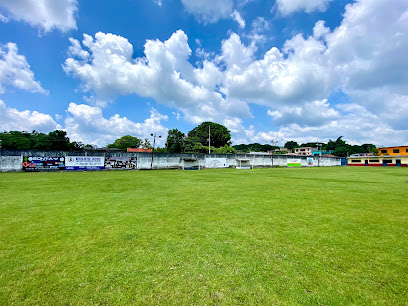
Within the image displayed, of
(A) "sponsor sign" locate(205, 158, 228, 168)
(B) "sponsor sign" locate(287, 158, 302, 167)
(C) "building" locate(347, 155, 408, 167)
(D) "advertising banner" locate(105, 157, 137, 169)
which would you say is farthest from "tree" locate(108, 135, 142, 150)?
(C) "building" locate(347, 155, 408, 167)

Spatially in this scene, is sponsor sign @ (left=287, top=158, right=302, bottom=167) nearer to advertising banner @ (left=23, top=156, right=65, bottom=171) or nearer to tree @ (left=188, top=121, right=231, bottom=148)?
tree @ (left=188, top=121, right=231, bottom=148)

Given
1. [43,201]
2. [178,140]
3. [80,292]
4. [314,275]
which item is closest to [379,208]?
[314,275]

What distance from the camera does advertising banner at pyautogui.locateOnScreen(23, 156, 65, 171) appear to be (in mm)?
22078

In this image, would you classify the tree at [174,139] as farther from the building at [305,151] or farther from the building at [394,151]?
the building at [305,151]

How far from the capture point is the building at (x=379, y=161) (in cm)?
4779

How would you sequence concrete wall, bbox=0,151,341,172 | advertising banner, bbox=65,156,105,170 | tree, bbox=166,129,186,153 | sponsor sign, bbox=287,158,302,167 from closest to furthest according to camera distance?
1. concrete wall, bbox=0,151,341,172
2. advertising banner, bbox=65,156,105,170
3. sponsor sign, bbox=287,158,302,167
4. tree, bbox=166,129,186,153

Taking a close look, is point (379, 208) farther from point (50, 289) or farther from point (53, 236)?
point (53, 236)

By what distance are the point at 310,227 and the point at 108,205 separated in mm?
6432

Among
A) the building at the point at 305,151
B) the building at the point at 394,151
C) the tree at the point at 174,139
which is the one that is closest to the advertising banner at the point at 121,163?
the tree at the point at 174,139

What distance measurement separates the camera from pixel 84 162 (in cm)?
2470

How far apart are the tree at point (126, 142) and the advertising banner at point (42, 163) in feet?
179

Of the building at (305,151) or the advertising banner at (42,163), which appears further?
the building at (305,151)

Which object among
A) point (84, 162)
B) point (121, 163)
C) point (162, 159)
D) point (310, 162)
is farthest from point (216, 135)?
point (84, 162)

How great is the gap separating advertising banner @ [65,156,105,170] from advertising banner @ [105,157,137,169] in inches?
29.0
